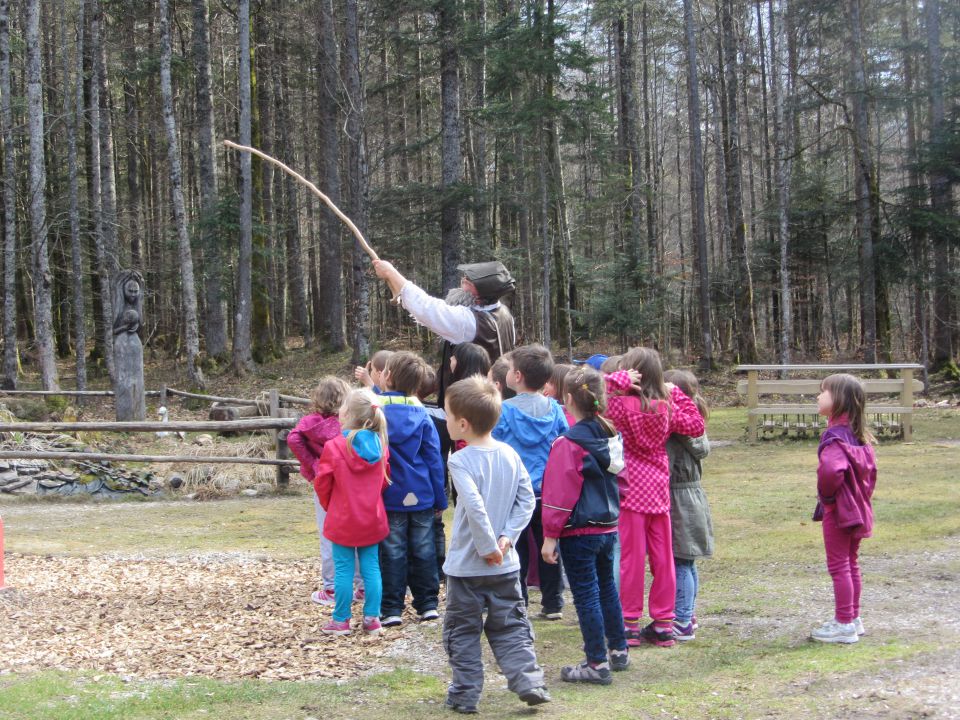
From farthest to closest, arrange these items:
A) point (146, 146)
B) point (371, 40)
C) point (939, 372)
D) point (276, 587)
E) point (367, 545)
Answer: point (146, 146) → point (371, 40) → point (939, 372) → point (276, 587) → point (367, 545)

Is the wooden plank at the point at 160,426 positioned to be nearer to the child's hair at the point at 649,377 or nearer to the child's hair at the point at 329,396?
the child's hair at the point at 329,396

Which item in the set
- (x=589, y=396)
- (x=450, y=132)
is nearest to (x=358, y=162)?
(x=450, y=132)

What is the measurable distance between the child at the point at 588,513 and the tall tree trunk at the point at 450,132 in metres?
16.1

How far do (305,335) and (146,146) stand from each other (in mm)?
10575

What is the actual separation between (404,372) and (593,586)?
6.58 ft

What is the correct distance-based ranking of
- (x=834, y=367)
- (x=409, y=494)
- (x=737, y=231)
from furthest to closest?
(x=737, y=231), (x=834, y=367), (x=409, y=494)

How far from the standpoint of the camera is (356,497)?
215 inches

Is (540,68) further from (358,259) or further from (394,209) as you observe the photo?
(358,259)

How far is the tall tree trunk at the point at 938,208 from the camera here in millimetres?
20438

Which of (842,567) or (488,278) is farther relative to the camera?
(488,278)

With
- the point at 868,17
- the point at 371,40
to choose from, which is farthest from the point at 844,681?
the point at 868,17

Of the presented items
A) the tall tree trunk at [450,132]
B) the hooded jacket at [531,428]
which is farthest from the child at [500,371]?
the tall tree trunk at [450,132]

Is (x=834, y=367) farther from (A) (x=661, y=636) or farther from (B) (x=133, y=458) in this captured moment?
(A) (x=661, y=636)

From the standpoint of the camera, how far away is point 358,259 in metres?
22.2
